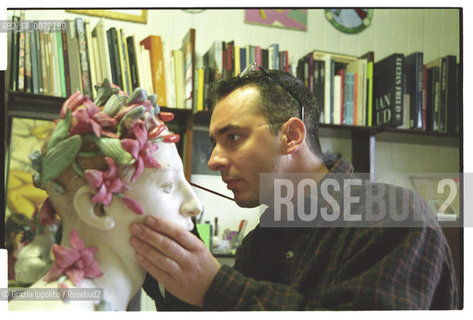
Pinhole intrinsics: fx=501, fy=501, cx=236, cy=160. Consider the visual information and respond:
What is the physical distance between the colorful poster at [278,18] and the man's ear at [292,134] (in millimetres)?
868

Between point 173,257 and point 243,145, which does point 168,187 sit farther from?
point 243,145

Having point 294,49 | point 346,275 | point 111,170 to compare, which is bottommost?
point 346,275

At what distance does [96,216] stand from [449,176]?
0.97 meters

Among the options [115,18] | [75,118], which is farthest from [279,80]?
[115,18]

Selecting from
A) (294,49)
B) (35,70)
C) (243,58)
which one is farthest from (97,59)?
(294,49)

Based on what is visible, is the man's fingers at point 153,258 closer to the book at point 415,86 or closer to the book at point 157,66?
the book at point 157,66

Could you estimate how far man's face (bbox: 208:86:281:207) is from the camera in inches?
46.8

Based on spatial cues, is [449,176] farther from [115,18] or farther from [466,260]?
[115,18]

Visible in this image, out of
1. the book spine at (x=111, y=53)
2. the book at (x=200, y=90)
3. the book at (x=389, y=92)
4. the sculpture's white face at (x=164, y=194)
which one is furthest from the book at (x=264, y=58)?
the sculpture's white face at (x=164, y=194)

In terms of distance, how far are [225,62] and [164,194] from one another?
109 cm

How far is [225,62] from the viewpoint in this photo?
1916 millimetres

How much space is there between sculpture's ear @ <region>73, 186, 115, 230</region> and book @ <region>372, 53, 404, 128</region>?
143 centimetres

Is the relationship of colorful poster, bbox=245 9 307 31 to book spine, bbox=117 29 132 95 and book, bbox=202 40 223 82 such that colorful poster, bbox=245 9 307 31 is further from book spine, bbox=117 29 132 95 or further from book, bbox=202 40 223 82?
book spine, bbox=117 29 132 95

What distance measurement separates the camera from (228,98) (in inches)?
48.4
